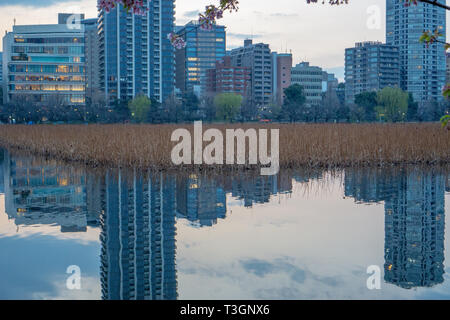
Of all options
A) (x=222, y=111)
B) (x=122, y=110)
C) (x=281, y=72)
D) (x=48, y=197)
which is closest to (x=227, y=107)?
(x=222, y=111)

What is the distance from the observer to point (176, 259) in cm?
Answer: 609

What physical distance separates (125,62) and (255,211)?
135500 mm

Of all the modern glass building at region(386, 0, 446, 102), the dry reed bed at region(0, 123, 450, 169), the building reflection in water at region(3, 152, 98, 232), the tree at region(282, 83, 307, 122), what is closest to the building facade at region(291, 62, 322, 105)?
the modern glass building at region(386, 0, 446, 102)

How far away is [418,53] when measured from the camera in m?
172

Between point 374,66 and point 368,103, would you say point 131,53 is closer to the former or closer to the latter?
point 368,103

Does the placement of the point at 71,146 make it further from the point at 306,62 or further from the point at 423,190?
the point at 306,62

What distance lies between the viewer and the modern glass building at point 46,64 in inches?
4247

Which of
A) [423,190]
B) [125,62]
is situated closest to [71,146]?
[423,190]

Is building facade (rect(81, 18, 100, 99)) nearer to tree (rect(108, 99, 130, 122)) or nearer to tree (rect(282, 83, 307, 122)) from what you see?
tree (rect(108, 99, 130, 122))

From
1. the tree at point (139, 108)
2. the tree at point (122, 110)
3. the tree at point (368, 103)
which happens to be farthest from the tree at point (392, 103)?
the tree at point (122, 110)

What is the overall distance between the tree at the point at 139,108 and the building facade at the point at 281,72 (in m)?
64.9

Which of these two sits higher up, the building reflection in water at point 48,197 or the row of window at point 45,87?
the row of window at point 45,87

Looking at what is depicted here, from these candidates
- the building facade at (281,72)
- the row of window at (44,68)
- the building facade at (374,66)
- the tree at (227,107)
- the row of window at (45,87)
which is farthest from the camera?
the building facade at (374,66)

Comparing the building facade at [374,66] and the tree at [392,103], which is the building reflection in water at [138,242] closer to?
the tree at [392,103]
